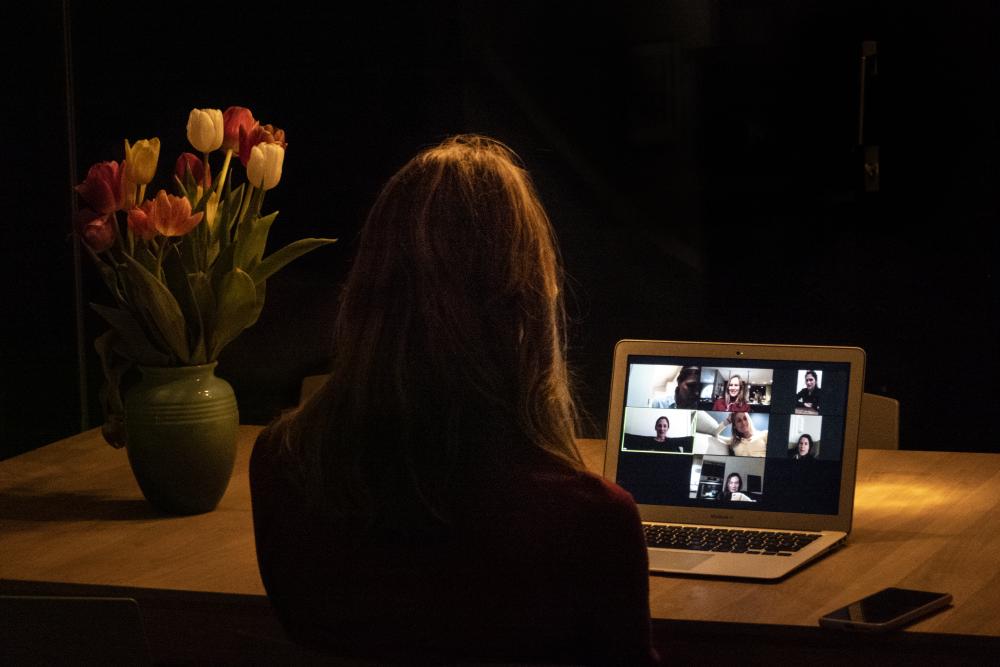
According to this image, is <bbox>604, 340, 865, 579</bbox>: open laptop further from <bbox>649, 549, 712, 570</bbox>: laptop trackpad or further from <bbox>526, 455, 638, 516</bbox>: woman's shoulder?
<bbox>526, 455, 638, 516</bbox>: woman's shoulder

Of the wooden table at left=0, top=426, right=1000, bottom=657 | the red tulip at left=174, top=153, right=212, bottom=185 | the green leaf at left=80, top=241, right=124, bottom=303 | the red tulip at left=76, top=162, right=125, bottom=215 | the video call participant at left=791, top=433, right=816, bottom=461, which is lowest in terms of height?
the wooden table at left=0, top=426, right=1000, bottom=657

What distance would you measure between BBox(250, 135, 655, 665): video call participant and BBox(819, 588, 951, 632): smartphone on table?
0.28 m

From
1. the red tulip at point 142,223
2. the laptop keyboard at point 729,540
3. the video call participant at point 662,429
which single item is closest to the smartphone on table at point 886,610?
the laptop keyboard at point 729,540

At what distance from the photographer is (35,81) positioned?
11.4ft

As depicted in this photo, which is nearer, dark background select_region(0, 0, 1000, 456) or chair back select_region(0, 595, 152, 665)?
chair back select_region(0, 595, 152, 665)

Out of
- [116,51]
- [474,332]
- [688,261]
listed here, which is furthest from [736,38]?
[474,332]

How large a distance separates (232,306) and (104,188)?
253 mm

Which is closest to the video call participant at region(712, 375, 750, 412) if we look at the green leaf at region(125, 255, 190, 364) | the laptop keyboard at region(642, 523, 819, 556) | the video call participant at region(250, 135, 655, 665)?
the laptop keyboard at region(642, 523, 819, 556)

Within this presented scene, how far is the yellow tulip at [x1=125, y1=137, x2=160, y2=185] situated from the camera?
186 cm

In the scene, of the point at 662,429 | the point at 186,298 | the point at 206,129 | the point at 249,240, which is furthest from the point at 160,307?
the point at 662,429

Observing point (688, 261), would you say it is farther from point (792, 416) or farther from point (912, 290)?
point (792, 416)

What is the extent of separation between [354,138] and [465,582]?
102 inches

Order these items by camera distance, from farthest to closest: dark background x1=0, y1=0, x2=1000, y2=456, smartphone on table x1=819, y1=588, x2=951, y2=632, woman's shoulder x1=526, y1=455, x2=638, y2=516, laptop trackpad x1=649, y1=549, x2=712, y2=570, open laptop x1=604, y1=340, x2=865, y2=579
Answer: dark background x1=0, y1=0, x2=1000, y2=456 < open laptop x1=604, y1=340, x2=865, y2=579 < laptop trackpad x1=649, y1=549, x2=712, y2=570 < smartphone on table x1=819, y1=588, x2=951, y2=632 < woman's shoulder x1=526, y1=455, x2=638, y2=516

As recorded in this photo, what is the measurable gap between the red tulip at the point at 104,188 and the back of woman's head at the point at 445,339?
0.72 m
